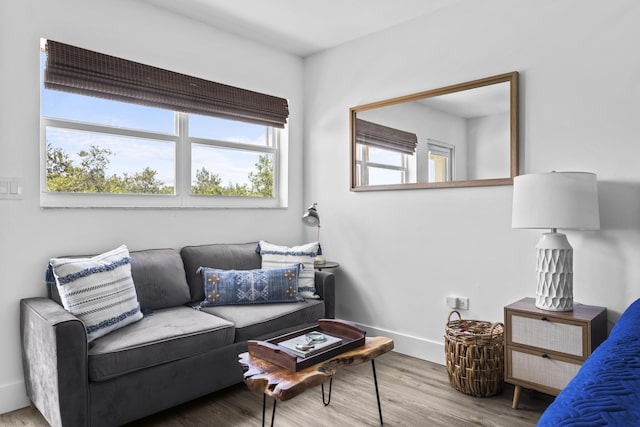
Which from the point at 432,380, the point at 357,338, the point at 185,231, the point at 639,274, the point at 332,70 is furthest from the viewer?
the point at 332,70

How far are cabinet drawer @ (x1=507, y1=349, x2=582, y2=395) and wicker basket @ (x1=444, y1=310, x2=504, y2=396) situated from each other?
0.49 ft

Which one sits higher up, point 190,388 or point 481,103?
point 481,103

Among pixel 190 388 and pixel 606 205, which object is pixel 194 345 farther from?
pixel 606 205

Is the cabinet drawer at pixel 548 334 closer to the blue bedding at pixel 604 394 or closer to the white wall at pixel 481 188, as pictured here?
the white wall at pixel 481 188

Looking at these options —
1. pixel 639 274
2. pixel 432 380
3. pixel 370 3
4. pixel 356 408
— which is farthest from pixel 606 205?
pixel 370 3

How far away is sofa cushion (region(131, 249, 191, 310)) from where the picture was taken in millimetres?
2631

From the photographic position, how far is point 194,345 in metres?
2.27

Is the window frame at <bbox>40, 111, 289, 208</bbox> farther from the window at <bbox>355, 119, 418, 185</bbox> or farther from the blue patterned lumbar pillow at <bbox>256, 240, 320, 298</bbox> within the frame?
the window at <bbox>355, 119, 418, 185</bbox>

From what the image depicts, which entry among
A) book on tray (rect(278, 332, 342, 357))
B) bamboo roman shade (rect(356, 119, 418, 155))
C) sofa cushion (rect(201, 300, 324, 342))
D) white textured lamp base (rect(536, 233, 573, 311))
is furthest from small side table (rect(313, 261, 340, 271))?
white textured lamp base (rect(536, 233, 573, 311))

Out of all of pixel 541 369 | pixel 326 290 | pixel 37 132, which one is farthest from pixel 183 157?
pixel 541 369

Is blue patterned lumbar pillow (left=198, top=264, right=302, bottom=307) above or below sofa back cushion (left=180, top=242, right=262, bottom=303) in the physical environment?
below

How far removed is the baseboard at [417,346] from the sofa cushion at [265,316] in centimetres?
66

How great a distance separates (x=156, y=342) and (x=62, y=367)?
16.5 inches

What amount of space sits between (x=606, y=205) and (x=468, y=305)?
1.05 m
